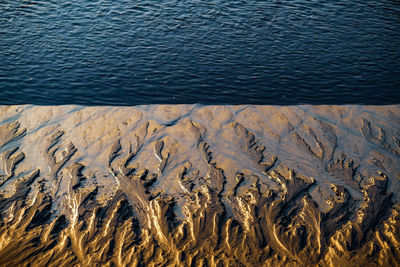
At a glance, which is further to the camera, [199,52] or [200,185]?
[199,52]

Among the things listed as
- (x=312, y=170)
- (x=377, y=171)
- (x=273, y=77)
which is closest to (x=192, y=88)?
(x=273, y=77)

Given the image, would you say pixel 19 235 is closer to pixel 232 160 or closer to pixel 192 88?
pixel 232 160

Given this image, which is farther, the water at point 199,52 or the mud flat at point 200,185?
the water at point 199,52

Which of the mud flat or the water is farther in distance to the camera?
the water
